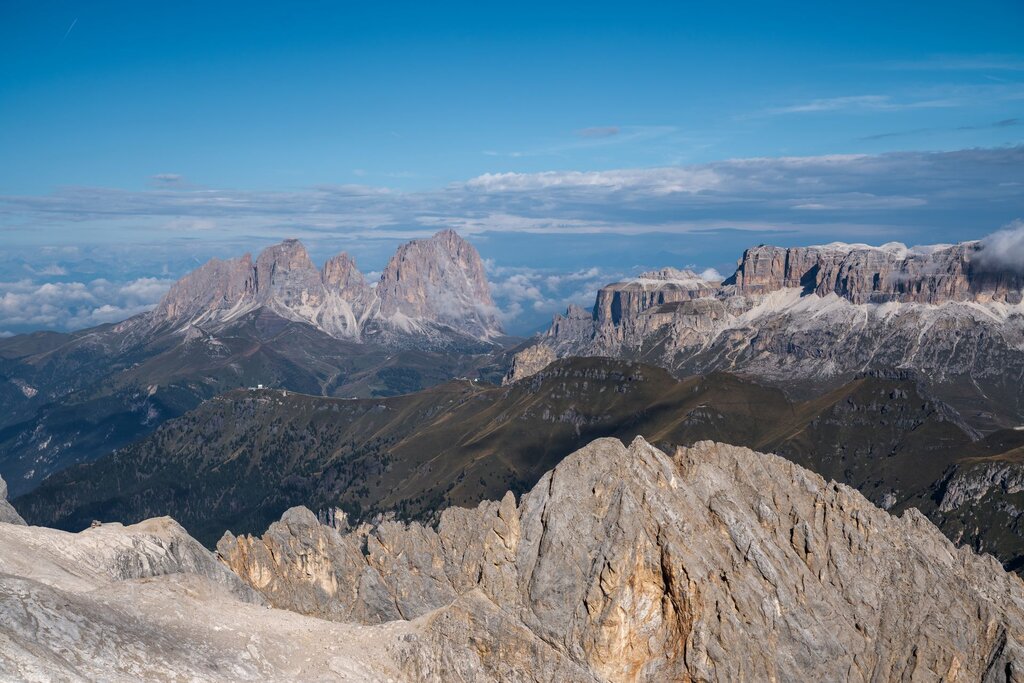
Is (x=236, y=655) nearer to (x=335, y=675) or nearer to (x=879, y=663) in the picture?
(x=335, y=675)

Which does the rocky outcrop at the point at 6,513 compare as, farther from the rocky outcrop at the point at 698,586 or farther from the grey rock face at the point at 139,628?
the rocky outcrop at the point at 698,586

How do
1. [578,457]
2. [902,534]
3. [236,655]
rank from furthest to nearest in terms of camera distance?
1. [902,534]
2. [578,457]
3. [236,655]

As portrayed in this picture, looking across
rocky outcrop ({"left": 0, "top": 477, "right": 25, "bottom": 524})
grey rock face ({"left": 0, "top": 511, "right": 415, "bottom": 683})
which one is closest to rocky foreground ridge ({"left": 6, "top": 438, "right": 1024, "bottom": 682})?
grey rock face ({"left": 0, "top": 511, "right": 415, "bottom": 683})

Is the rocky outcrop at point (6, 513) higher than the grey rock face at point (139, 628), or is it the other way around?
the grey rock face at point (139, 628)

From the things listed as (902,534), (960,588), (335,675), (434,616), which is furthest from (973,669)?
(335,675)

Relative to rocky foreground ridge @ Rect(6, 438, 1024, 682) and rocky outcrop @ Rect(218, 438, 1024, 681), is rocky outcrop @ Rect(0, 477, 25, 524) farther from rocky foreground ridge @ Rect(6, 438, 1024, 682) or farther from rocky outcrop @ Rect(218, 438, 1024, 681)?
rocky outcrop @ Rect(218, 438, 1024, 681)

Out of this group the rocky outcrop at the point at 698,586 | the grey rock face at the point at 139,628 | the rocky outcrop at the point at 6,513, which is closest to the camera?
the grey rock face at the point at 139,628

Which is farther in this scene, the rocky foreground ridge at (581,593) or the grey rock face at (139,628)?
the rocky foreground ridge at (581,593)

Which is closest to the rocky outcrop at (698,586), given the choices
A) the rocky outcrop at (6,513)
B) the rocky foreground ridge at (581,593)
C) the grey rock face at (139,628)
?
the rocky foreground ridge at (581,593)
